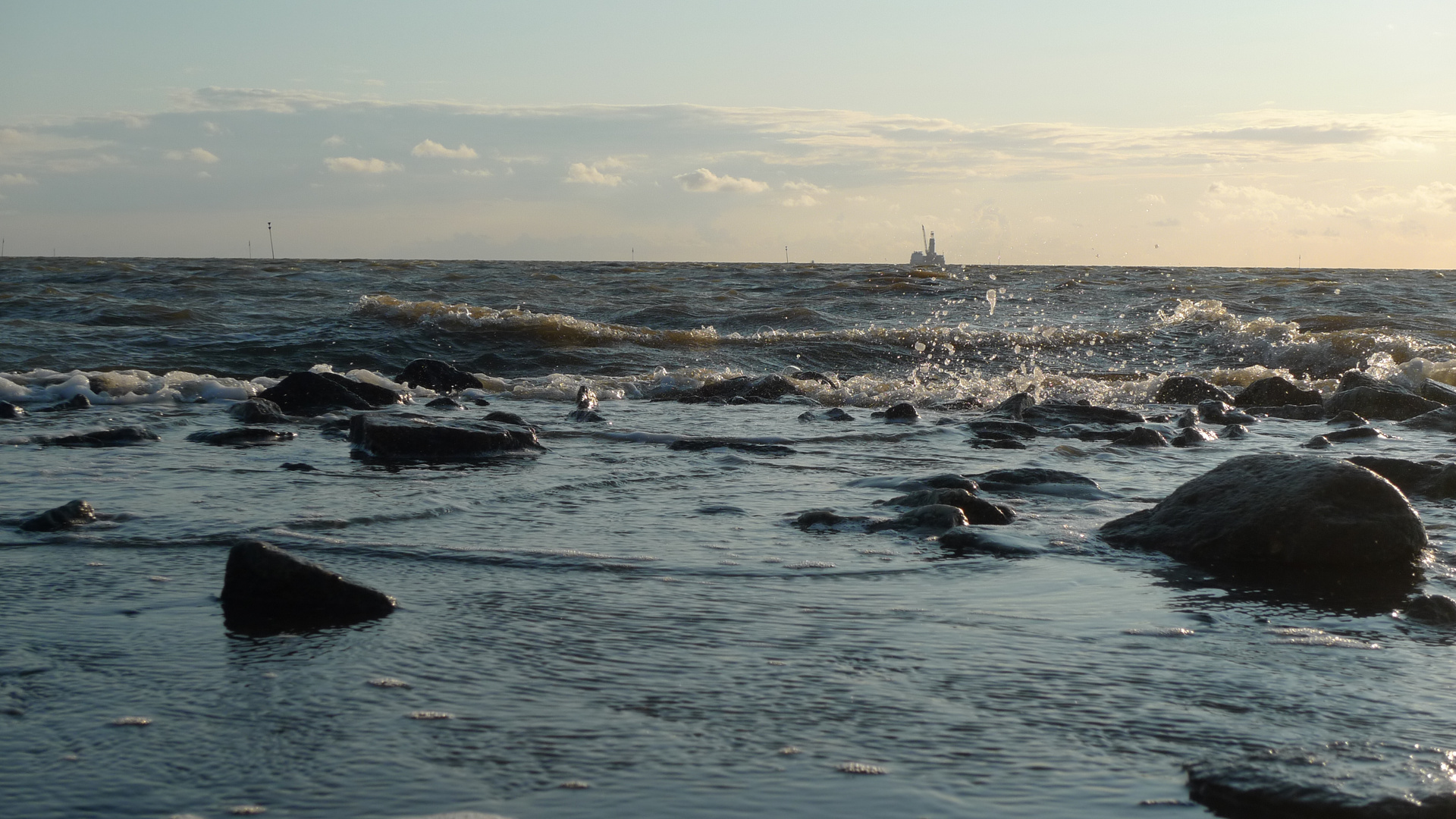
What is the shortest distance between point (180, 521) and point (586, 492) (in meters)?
1.59

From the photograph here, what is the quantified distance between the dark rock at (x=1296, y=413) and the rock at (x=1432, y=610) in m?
6.19

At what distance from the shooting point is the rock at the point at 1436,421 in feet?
27.0

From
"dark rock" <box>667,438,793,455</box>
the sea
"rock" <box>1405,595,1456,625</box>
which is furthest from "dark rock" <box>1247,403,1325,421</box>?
"rock" <box>1405,595,1456,625</box>

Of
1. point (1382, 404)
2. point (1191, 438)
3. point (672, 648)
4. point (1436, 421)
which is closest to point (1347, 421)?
point (1436, 421)

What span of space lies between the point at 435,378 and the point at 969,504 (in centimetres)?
722

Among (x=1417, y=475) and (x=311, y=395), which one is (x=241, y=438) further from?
(x=1417, y=475)

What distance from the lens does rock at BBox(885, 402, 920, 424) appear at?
8531 millimetres

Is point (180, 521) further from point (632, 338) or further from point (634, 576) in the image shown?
point (632, 338)

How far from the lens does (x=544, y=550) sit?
3.91m

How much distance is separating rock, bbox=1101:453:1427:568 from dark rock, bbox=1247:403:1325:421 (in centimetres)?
533

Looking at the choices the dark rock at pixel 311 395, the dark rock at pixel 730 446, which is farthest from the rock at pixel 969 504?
the dark rock at pixel 311 395

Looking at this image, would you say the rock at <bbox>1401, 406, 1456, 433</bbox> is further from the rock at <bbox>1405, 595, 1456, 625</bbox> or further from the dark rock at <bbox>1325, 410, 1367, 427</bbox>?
the rock at <bbox>1405, 595, 1456, 625</bbox>

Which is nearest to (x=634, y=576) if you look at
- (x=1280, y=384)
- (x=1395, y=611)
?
(x=1395, y=611)

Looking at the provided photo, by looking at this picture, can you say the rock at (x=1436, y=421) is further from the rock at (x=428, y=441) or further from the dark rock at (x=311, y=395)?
the dark rock at (x=311, y=395)
